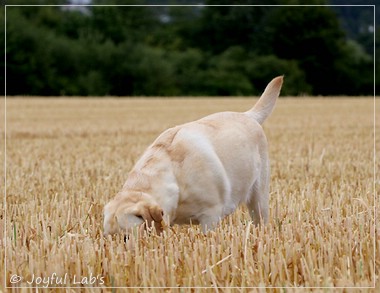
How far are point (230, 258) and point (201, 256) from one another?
0.16 m

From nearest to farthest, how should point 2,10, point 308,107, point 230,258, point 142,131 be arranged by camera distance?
point 230,258, point 142,131, point 308,107, point 2,10

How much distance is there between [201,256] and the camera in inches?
165

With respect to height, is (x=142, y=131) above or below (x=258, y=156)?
below

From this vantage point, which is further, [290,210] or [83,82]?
[83,82]

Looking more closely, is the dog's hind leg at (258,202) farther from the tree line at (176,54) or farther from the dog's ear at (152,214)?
the tree line at (176,54)

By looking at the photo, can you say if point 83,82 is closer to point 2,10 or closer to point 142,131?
point 2,10

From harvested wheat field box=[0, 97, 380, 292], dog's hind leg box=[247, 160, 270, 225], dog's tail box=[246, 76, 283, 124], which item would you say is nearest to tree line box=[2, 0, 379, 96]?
harvested wheat field box=[0, 97, 380, 292]

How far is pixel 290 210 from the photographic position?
591cm

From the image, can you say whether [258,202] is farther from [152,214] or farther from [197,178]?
[152,214]

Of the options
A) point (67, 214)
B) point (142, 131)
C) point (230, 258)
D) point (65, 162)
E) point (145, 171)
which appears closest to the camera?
point (230, 258)

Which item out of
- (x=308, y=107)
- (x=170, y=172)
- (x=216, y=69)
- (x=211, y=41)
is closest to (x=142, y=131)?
(x=308, y=107)

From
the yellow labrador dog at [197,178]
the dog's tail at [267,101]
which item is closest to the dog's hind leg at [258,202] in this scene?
the yellow labrador dog at [197,178]

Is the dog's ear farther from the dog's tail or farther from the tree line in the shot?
the tree line

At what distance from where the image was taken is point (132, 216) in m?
4.65
